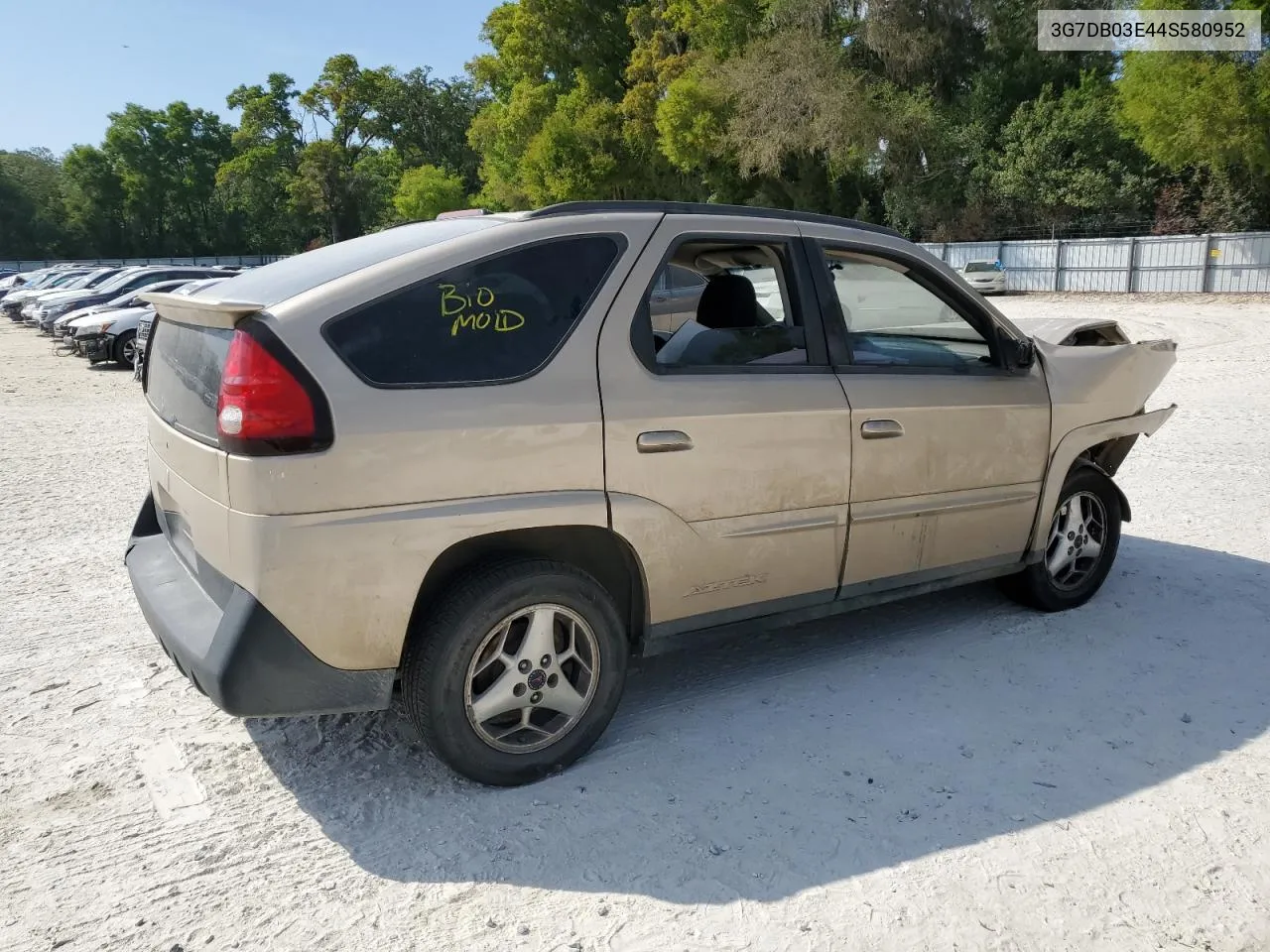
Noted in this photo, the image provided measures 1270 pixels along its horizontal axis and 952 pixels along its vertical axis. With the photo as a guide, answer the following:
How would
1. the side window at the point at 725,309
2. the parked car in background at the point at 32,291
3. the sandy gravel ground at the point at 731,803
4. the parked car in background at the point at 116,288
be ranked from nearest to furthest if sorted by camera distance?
1. the sandy gravel ground at the point at 731,803
2. the side window at the point at 725,309
3. the parked car in background at the point at 116,288
4. the parked car in background at the point at 32,291

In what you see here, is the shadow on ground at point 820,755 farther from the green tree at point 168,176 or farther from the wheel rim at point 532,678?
the green tree at point 168,176

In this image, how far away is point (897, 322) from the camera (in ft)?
16.0

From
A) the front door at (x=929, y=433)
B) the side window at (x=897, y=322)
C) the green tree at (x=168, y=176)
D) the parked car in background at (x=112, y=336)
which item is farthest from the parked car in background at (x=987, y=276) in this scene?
the green tree at (x=168, y=176)

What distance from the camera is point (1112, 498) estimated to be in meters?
5.00

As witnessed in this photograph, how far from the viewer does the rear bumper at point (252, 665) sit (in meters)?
2.86

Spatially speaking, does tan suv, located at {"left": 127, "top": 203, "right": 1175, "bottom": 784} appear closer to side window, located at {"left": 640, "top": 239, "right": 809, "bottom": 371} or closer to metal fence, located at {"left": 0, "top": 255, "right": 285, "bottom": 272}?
side window, located at {"left": 640, "top": 239, "right": 809, "bottom": 371}

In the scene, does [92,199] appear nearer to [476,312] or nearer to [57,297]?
[57,297]

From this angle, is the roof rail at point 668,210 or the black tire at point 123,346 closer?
the roof rail at point 668,210

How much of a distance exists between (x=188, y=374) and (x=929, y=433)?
289 centimetres

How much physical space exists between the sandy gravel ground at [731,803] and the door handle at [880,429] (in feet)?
3.52

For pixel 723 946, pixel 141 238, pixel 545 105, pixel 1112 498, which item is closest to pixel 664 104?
pixel 545 105

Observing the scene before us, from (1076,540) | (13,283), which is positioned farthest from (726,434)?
(13,283)

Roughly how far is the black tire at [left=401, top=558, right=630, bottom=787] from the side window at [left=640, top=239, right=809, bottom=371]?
0.91m

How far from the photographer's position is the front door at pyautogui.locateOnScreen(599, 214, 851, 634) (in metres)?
3.36
